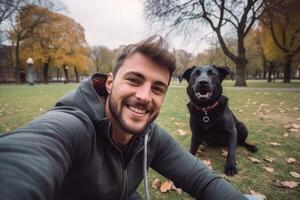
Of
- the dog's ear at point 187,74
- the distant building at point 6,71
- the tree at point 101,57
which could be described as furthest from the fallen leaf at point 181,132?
the tree at point 101,57

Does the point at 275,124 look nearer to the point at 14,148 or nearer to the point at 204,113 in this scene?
the point at 204,113

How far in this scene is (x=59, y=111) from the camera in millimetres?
1480

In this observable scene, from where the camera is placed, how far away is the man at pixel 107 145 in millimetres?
995

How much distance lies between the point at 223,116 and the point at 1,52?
141 feet

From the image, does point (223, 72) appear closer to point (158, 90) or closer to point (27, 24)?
point (158, 90)

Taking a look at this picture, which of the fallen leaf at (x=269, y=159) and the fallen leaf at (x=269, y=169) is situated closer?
the fallen leaf at (x=269, y=169)

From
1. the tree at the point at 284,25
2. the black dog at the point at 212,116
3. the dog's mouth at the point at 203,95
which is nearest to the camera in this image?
the black dog at the point at 212,116

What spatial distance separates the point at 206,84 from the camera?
4055mm

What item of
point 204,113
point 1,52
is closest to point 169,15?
point 204,113

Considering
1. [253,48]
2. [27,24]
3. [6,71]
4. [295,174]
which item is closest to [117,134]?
[295,174]

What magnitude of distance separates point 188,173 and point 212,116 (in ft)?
5.82

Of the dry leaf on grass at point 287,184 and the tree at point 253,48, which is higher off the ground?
the tree at point 253,48

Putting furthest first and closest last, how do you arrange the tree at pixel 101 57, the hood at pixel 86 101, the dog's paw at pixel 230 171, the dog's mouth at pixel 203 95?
the tree at pixel 101 57 < the dog's mouth at pixel 203 95 < the dog's paw at pixel 230 171 < the hood at pixel 86 101

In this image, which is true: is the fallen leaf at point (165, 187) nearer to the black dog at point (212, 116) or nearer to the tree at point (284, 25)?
the black dog at point (212, 116)
